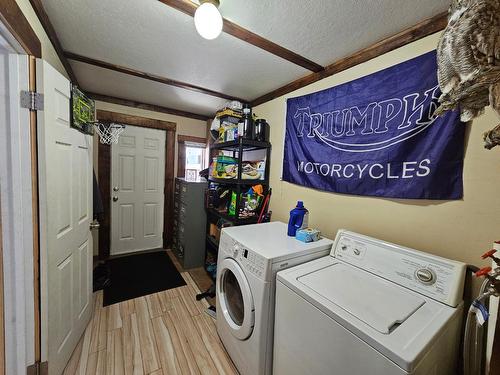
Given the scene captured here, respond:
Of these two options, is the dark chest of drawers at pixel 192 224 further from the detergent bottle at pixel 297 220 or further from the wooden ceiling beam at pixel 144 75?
the detergent bottle at pixel 297 220

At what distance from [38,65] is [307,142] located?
5.84 ft

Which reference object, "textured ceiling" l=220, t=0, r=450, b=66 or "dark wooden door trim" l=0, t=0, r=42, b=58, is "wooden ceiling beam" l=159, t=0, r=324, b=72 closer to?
"textured ceiling" l=220, t=0, r=450, b=66

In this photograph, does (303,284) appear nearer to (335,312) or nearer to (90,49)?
(335,312)

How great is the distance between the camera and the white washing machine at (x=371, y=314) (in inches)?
27.0

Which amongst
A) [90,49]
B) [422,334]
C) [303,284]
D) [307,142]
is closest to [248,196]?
[307,142]

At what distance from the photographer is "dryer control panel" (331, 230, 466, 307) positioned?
894 millimetres

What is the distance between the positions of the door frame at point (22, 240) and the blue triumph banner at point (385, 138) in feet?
5.87

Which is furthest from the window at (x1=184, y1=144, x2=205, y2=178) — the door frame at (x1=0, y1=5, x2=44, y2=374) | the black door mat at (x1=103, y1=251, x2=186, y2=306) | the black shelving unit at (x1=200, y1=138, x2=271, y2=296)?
the door frame at (x1=0, y1=5, x2=44, y2=374)

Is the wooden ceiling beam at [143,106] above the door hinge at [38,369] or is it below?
above

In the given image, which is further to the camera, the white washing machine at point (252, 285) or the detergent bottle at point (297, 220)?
the detergent bottle at point (297, 220)

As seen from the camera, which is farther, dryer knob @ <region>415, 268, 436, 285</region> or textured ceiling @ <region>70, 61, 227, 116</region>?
textured ceiling @ <region>70, 61, 227, 116</region>

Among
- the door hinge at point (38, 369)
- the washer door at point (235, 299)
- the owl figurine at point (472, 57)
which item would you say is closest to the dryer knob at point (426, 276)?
the owl figurine at point (472, 57)

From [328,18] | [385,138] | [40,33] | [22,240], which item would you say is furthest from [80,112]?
[385,138]

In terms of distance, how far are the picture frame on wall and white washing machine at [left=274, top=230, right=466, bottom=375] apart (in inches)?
66.2
